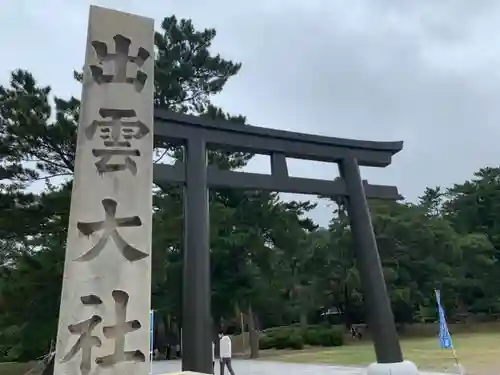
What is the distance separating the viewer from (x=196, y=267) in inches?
243

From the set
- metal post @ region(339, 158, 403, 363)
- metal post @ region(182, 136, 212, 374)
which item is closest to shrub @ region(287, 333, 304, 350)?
metal post @ region(339, 158, 403, 363)

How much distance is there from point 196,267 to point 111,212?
1.86 m

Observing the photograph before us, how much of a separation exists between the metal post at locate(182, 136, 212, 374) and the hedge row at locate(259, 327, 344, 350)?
19086mm

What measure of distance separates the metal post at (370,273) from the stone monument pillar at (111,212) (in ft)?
13.0

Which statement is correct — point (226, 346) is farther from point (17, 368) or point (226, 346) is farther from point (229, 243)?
point (17, 368)

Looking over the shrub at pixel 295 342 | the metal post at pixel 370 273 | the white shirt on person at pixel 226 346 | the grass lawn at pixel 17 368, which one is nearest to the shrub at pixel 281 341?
the shrub at pixel 295 342

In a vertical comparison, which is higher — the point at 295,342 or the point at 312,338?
the point at 312,338

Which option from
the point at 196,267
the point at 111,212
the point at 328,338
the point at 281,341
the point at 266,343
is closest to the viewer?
the point at 111,212

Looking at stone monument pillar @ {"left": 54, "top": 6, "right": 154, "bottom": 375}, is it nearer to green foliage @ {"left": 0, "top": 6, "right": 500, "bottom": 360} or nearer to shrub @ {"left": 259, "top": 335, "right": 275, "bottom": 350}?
green foliage @ {"left": 0, "top": 6, "right": 500, "bottom": 360}

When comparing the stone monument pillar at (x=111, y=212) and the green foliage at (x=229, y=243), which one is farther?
the green foliage at (x=229, y=243)

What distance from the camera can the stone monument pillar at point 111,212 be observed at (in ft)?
13.7

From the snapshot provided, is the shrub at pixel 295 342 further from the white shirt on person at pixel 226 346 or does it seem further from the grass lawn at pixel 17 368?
the white shirt on person at pixel 226 346

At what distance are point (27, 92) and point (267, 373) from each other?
9.17m

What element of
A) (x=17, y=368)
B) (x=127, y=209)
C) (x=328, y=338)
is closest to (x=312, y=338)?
(x=328, y=338)
